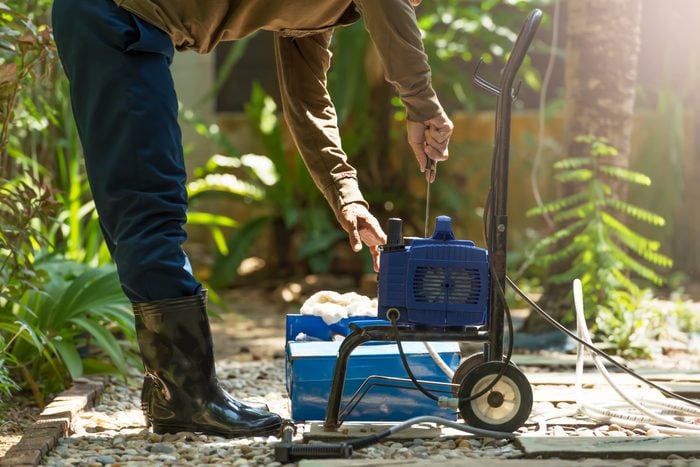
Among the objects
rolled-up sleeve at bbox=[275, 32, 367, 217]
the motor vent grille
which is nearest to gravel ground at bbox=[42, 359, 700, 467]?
the motor vent grille

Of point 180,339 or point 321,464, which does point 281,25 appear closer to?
point 180,339

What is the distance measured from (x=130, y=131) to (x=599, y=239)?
273 cm

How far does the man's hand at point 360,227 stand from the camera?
2.96 meters

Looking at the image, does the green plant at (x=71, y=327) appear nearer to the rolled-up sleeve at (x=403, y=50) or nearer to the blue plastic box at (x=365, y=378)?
the blue plastic box at (x=365, y=378)

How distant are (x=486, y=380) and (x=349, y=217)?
0.64 meters

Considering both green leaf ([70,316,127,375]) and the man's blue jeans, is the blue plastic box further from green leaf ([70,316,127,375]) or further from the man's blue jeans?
green leaf ([70,316,127,375])

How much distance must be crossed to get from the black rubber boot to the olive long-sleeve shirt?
0.60 metres

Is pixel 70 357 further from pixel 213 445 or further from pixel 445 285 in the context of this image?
pixel 445 285

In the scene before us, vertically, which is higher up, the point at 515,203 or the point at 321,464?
the point at 515,203

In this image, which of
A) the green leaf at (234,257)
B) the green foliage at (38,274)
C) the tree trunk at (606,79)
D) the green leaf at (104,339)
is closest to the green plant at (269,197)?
the green leaf at (234,257)

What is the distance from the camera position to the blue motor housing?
264 cm

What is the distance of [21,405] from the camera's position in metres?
3.51

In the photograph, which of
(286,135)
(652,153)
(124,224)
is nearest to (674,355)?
(124,224)

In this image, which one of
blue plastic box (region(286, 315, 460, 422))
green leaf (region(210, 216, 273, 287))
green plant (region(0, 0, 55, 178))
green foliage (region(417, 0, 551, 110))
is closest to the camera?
blue plastic box (region(286, 315, 460, 422))
